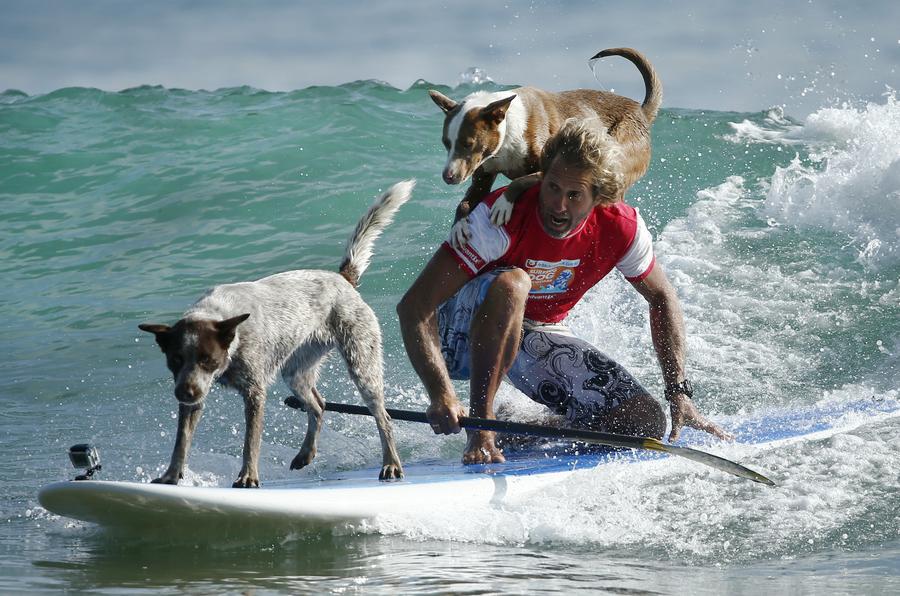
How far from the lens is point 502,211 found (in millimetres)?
4449

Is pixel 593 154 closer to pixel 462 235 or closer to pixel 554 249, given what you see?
pixel 554 249

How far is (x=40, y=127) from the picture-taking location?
15.5 metres

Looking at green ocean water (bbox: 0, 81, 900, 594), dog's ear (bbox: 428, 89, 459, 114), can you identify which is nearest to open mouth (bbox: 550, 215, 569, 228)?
dog's ear (bbox: 428, 89, 459, 114)

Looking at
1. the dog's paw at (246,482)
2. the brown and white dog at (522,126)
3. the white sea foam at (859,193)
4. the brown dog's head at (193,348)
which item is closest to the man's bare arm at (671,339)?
the brown and white dog at (522,126)

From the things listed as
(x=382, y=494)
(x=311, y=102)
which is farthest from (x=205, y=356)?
(x=311, y=102)

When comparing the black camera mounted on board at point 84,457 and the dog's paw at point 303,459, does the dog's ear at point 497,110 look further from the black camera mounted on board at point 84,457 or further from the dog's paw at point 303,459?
the black camera mounted on board at point 84,457

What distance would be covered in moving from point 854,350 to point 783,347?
1.78 feet

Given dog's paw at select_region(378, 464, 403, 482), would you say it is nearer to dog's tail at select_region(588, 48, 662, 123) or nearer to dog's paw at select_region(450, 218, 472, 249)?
dog's paw at select_region(450, 218, 472, 249)

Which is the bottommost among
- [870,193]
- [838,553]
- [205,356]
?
[838,553]

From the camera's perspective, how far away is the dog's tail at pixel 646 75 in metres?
5.20

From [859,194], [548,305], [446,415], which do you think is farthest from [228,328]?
[859,194]

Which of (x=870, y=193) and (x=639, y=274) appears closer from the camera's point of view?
(x=639, y=274)

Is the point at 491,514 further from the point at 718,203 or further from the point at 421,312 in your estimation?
the point at 718,203

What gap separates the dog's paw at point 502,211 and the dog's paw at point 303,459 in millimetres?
1317
